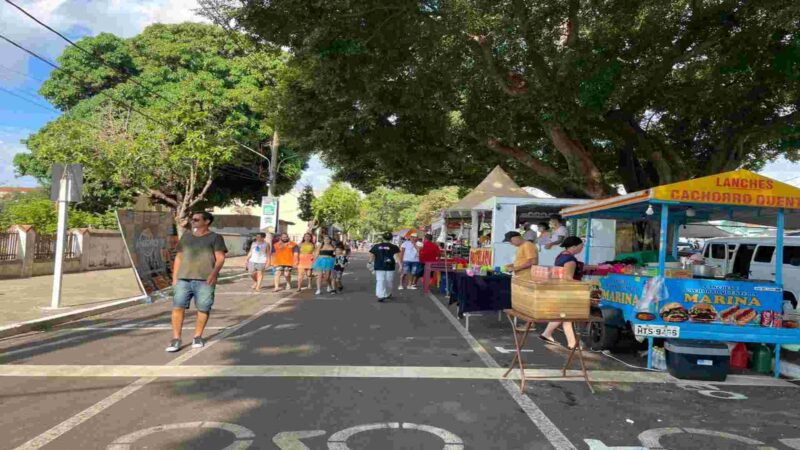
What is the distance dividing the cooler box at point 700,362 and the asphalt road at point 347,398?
0.19 m

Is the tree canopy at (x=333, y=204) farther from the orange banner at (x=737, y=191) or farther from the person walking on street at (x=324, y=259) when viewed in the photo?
the orange banner at (x=737, y=191)

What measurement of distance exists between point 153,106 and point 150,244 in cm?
1527

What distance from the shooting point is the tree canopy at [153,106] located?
23.0 m

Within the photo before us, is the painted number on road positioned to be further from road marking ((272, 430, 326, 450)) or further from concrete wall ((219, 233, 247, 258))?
concrete wall ((219, 233, 247, 258))

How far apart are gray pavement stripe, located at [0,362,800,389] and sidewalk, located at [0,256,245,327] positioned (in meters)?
3.29

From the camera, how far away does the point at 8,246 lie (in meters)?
16.8

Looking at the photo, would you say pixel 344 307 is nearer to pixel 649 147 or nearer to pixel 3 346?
pixel 3 346

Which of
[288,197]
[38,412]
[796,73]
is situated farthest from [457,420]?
[288,197]

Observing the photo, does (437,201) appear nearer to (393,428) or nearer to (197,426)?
(393,428)

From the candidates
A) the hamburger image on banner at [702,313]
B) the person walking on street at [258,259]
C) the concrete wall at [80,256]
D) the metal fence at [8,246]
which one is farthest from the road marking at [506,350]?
the metal fence at [8,246]

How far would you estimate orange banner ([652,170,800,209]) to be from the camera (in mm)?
7176

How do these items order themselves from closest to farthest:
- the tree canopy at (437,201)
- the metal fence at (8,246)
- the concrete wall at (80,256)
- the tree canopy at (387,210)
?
the metal fence at (8,246) < the concrete wall at (80,256) < the tree canopy at (437,201) < the tree canopy at (387,210)

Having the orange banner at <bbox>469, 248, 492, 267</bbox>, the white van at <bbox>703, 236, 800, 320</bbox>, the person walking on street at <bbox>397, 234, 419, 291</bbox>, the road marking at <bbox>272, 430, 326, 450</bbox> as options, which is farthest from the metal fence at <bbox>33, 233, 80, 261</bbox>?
the white van at <bbox>703, 236, 800, 320</bbox>

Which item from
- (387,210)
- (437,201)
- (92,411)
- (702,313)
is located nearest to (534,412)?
(702,313)
